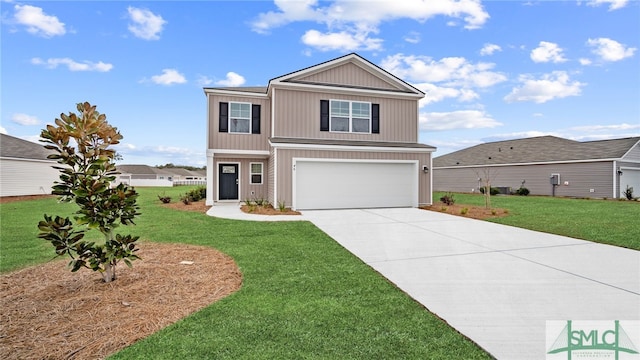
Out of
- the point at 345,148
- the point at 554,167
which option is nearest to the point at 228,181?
the point at 345,148

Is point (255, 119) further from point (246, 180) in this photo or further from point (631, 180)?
point (631, 180)

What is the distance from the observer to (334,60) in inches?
552

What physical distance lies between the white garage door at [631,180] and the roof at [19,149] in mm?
36403

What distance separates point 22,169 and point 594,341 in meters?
27.3

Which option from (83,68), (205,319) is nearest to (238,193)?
(83,68)

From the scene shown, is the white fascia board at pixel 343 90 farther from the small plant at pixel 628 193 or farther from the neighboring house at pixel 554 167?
the small plant at pixel 628 193

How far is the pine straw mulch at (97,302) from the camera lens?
8.70 ft

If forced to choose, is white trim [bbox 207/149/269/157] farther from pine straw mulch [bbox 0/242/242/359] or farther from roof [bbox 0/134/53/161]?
roof [bbox 0/134/53/161]

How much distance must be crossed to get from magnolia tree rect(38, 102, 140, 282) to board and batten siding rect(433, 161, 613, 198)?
85.1ft

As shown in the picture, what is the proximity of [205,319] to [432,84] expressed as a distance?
719 inches

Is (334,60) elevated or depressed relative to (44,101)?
elevated

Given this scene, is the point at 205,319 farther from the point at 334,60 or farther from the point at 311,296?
the point at 334,60

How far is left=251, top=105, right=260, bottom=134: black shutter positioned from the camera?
48.5 feet

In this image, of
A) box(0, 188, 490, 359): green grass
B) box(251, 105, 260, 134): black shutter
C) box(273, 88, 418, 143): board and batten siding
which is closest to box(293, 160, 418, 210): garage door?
box(273, 88, 418, 143): board and batten siding
